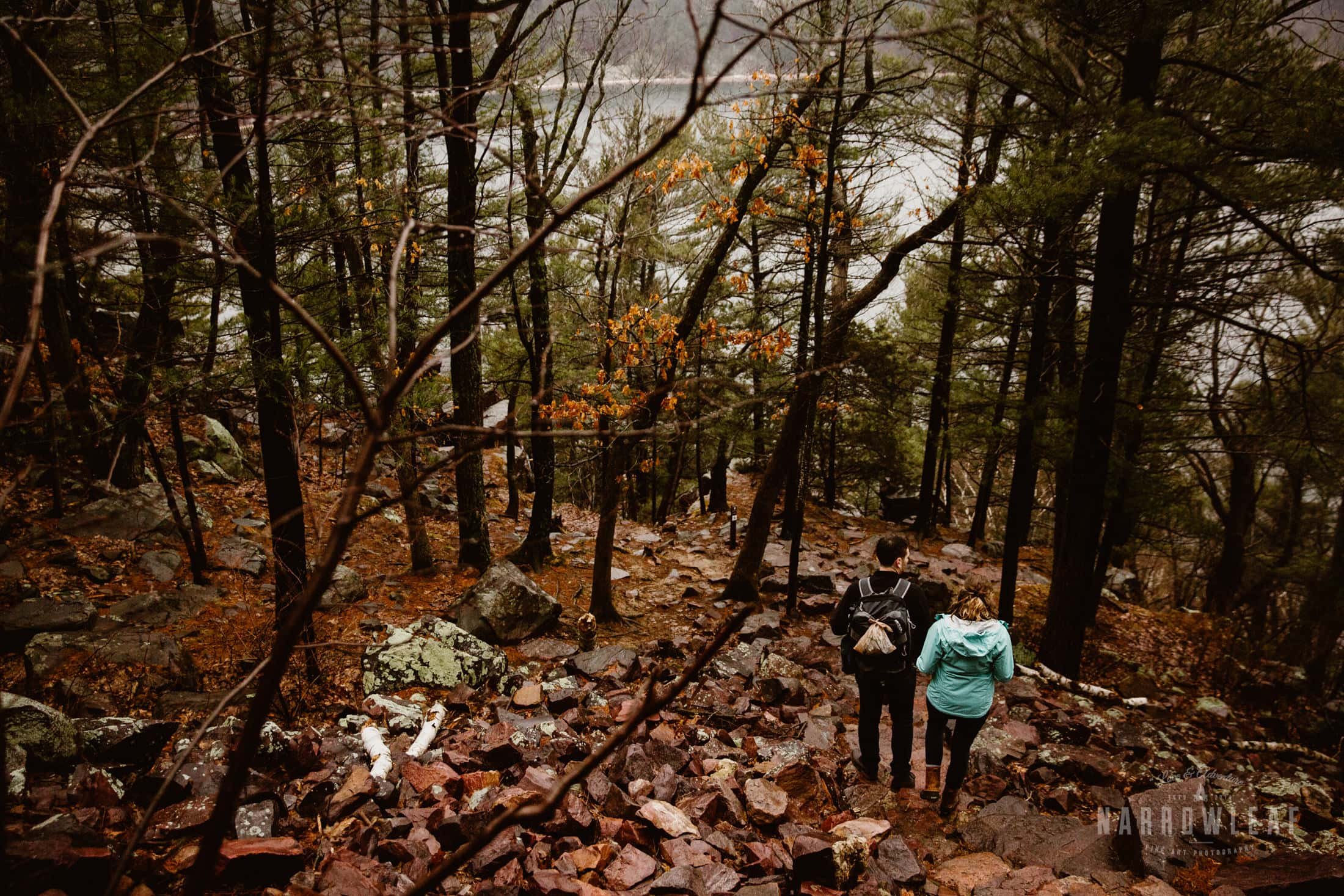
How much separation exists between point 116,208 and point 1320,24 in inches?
437

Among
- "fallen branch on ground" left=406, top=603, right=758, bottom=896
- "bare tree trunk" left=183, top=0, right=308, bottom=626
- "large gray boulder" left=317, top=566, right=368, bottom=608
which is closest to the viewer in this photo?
"fallen branch on ground" left=406, top=603, right=758, bottom=896

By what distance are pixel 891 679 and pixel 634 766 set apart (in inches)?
83.7

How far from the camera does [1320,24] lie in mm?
5695

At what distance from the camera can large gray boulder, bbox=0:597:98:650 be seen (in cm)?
560

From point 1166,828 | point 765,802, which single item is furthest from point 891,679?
point 1166,828

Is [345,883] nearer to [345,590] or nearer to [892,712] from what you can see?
[892,712]

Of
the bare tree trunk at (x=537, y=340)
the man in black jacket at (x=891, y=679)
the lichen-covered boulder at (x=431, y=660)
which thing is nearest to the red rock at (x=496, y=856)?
the lichen-covered boulder at (x=431, y=660)

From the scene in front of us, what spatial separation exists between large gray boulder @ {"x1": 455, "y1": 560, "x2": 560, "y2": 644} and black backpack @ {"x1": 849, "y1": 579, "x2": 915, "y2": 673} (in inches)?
154

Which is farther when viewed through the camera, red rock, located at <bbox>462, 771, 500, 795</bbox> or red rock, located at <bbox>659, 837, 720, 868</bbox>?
red rock, located at <bbox>462, 771, 500, 795</bbox>

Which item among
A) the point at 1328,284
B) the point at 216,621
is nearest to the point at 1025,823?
the point at 216,621

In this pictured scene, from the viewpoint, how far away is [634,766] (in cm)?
429

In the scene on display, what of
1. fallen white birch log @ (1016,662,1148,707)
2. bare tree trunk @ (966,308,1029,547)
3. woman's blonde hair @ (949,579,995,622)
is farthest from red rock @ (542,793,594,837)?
bare tree trunk @ (966,308,1029,547)

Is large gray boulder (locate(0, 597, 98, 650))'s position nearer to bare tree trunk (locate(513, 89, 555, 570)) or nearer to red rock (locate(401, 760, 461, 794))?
red rock (locate(401, 760, 461, 794))

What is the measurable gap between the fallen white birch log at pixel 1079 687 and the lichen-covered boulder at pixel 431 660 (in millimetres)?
6652
